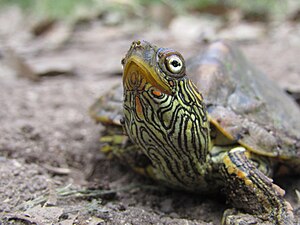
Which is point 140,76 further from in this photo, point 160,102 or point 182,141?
point 182,141

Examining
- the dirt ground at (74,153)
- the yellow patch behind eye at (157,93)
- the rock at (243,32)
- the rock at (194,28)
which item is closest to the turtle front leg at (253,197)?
the dirt ground at (74,153)

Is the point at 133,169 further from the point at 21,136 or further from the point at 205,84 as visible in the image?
the point at 21,136

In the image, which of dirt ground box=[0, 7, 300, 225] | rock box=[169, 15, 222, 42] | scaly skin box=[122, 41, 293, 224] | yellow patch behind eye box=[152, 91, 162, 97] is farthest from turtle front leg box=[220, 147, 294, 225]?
rock box=[169, 15, 222, 42]

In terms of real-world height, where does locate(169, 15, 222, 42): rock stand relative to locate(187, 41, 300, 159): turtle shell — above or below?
above

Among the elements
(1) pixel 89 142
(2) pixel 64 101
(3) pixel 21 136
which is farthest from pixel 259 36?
(3) pixel 21 136

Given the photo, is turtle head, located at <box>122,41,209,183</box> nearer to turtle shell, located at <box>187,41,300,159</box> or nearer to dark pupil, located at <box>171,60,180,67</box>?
dark pupil, located at <box>171,60,180,67</box>

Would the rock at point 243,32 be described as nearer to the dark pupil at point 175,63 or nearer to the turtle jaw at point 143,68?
the dark pupil at point 175,63
